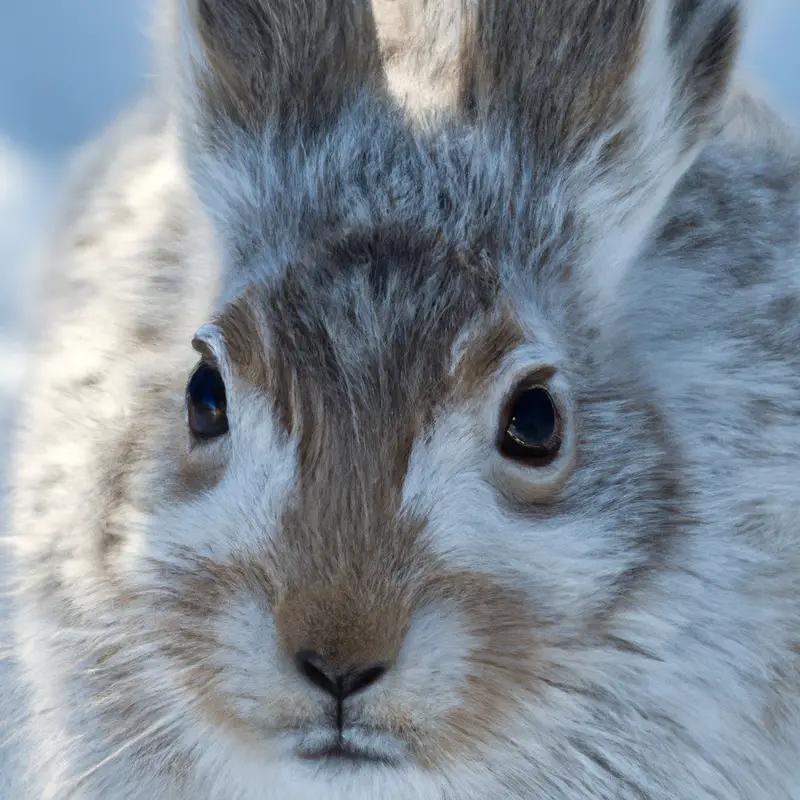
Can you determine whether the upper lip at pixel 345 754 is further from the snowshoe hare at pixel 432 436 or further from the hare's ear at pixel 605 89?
the hare's ear at pixel 605 89

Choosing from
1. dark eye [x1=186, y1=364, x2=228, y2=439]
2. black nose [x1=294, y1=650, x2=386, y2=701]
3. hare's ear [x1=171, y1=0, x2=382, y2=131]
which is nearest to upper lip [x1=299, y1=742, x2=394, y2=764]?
black nose [x1=294, y1=650, x2=386, y2=701]

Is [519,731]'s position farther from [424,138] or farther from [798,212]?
[798,212]

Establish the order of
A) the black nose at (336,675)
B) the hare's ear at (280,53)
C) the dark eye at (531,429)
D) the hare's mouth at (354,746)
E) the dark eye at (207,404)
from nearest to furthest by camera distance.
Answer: the black nose at (336,675) < the hare's mouth at (354,746) < the dark eye at (531,429) < the dark eye at (207,404) < the hare's ear at (280,53)

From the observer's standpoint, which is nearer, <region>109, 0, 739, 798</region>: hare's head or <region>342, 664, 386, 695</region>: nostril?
<region>342, 664, 386, 695</region>: nostril

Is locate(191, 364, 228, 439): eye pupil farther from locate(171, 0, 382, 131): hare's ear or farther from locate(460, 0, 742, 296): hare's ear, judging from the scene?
locate(460, 0, 742, 296): hare's ear

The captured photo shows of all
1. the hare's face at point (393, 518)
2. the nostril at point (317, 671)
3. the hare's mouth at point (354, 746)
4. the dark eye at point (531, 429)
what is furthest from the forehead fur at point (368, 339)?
the hare's mouth at point (354, 746)
